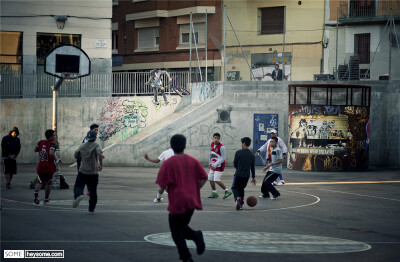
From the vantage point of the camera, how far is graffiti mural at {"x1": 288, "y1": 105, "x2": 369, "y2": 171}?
89.2 feet

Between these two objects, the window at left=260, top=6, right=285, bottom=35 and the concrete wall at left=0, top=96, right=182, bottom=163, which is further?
the window at left=260, top=6, right=285, bottom=35

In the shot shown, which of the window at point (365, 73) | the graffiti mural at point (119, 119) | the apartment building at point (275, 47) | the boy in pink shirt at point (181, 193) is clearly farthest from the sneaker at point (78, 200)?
the window at point (365, 73)

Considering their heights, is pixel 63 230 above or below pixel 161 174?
below

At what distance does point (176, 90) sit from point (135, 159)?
4.78 m

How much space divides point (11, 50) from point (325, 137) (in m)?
16.8

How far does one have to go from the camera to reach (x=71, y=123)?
104ft

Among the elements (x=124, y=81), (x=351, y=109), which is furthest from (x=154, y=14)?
(x=351, y=109)

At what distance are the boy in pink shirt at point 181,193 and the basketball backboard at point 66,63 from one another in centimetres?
1320

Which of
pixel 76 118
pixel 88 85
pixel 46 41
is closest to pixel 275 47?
pixel 88 85

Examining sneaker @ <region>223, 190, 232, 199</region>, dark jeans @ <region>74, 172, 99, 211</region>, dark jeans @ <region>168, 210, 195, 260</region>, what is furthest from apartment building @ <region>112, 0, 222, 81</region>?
dark jeans @ <region>168, 210, 195, 260</region>

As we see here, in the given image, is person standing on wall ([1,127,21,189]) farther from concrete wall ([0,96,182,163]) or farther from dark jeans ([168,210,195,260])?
concrete wall ([0,96,182,163])

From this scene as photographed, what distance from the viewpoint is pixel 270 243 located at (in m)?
10.2

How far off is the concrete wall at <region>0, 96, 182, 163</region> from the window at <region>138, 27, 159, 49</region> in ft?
46.7

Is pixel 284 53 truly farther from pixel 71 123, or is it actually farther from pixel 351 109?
pixel 71 123
